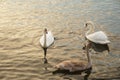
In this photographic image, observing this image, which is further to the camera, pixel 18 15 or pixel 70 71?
pixel 18 15

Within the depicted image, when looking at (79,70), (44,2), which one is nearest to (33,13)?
(44,2)

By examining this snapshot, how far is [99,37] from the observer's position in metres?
17.6

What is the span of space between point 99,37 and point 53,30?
2.88 meters

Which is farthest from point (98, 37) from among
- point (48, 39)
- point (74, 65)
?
point (74, 65)

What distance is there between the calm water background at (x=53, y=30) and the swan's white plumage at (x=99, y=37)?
0.42m

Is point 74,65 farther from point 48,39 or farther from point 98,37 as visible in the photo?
point 98,37

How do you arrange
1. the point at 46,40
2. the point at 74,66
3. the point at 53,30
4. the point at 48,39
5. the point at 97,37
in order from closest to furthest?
the point at 74,66 < the point at 46,40 < the point at 48,39 < the point at 97,37 < the point at 53,30

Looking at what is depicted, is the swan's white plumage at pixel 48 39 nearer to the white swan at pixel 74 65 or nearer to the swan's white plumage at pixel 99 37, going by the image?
the swan's white plumage at pixel 99 37

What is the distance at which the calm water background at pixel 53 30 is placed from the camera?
13828 mm

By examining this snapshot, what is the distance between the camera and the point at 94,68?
13961 mm

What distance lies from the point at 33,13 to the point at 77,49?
22.0 ft

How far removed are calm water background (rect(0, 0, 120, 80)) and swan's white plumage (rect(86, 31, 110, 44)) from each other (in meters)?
0.42

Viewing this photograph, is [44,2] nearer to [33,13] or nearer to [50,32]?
[33,13]

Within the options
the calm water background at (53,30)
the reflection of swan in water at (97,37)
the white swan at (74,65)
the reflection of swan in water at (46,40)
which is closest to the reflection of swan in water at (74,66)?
the white swan at (74,65)
